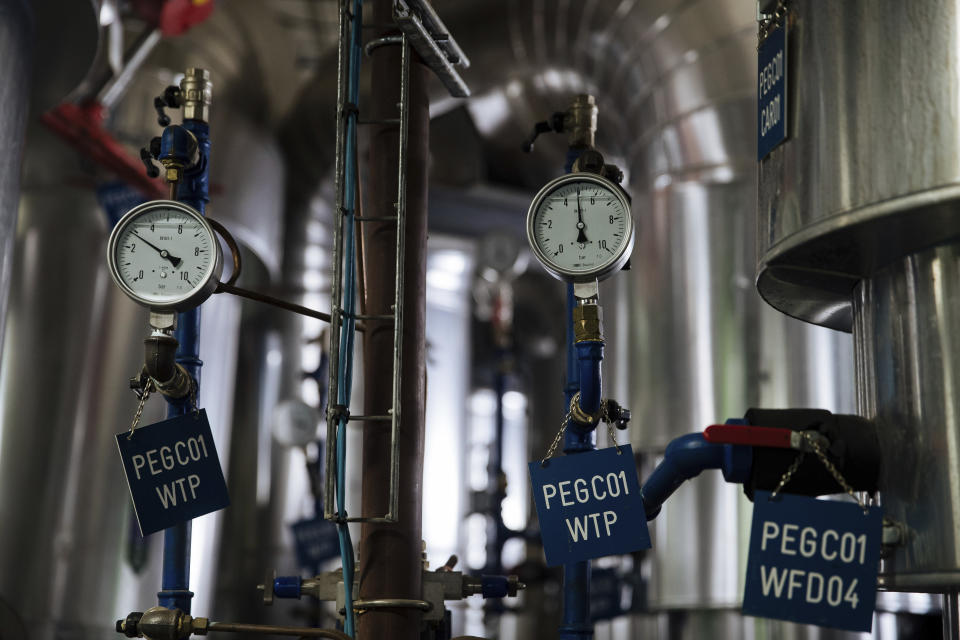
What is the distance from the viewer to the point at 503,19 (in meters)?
6.00

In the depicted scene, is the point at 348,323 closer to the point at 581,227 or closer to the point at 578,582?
the point at 581,227

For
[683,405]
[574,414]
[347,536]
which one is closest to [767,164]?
[574,414]

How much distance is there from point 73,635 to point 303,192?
2.98 m

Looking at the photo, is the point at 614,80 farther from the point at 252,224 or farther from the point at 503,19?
the point at 252,224

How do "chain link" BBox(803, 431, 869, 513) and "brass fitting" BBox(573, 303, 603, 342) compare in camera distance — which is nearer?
"chain link" BBox(803, 431, 869, 513)

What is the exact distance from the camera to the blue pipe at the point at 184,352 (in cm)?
292

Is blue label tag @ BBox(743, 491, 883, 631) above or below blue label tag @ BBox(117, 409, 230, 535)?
below

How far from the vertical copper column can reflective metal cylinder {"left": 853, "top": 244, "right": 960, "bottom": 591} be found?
1.14 meters

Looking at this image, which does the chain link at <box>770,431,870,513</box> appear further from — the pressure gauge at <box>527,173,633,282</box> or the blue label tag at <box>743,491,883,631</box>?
the pressure gauge at <box>527,173,633,282</box>

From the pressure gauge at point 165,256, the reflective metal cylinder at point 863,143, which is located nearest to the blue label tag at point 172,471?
the pressure gauge at point 165,256

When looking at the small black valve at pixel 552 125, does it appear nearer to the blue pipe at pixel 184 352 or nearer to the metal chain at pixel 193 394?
the blue pipe at pixel 184 352

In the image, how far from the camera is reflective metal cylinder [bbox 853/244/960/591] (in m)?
2.23

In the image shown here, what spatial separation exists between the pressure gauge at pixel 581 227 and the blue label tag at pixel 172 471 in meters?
0.98

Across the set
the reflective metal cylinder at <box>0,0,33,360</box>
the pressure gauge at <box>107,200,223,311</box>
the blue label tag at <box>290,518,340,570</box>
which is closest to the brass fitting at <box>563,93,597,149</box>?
the pressure gauge at <box>107,200,223,311</box>
